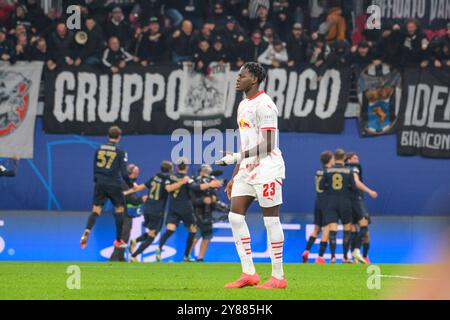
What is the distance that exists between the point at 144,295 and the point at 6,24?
15.9m

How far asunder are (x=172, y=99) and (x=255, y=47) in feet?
7.54

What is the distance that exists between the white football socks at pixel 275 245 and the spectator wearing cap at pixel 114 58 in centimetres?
1364

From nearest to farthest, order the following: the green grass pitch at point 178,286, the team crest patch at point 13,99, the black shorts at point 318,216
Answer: the green grass pitch at point 178,286 → the black shorts at point 318,216 → the team crest patch at point 13,99

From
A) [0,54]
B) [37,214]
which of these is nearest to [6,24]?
[0,54]

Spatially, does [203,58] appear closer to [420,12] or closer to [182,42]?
[182,42]

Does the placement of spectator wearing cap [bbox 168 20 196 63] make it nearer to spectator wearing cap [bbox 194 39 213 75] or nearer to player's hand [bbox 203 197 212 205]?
spectator wearing cap [bbox 194 39 213 75]

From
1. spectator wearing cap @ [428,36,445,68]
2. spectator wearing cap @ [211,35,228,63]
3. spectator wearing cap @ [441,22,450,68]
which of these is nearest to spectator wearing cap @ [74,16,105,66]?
spectator wearing cap @ [211,35,228,63]

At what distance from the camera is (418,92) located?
2292 cm

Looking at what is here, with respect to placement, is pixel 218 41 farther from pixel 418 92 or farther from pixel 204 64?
pixel 418 92

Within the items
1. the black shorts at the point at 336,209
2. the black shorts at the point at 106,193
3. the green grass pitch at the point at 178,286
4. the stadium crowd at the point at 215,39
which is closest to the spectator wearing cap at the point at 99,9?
the stadium crowd at the point at 215,39

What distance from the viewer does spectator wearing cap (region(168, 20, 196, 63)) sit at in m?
23.2

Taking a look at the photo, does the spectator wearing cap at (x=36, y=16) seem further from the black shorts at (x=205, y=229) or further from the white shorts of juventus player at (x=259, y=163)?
the white shorts of juventus player at (x=259, y=163)

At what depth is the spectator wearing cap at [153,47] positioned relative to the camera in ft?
75.8

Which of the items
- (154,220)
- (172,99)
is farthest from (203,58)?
(154,220)
